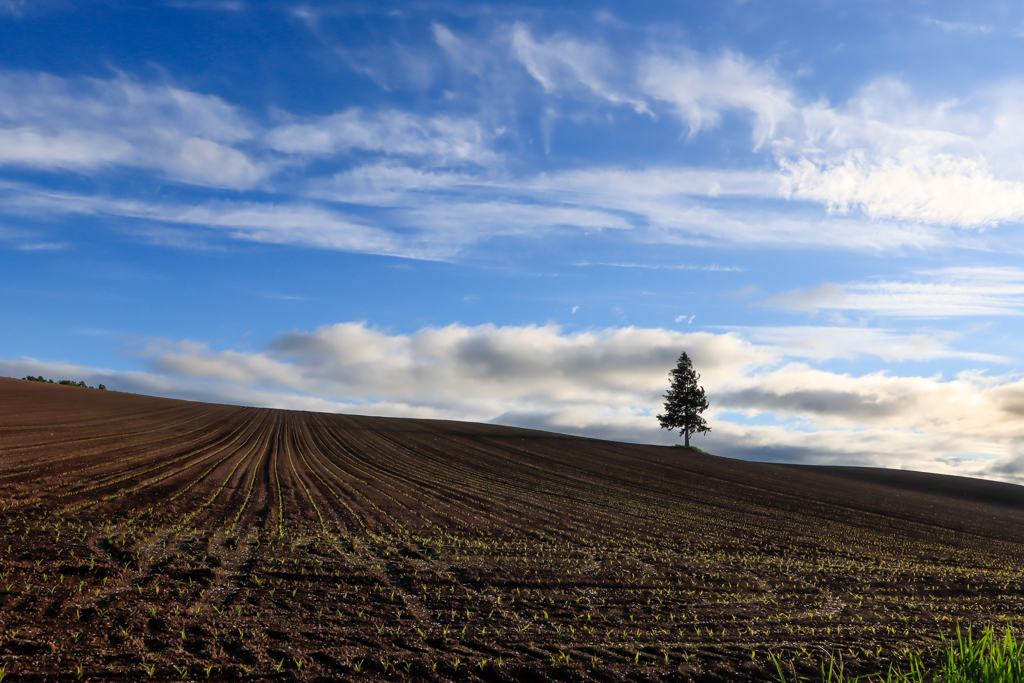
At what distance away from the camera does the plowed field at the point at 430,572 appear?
8.30 metres

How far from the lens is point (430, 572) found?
13258mm

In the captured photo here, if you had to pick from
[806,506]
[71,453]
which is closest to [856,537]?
[806,506]

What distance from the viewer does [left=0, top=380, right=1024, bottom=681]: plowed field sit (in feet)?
27.2

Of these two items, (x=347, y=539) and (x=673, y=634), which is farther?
(x=347, y=539)

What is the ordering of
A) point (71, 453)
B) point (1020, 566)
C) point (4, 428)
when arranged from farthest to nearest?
1. point (4, 428)
2. point (71, 453)
3. point (1020, 566)

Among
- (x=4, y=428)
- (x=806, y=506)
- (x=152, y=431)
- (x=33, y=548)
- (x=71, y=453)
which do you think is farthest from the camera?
(x=152, y=431)

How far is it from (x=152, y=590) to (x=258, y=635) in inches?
130

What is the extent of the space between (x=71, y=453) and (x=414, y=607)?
22847 mm

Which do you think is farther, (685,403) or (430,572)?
(685,403)

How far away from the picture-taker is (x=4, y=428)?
3023cm

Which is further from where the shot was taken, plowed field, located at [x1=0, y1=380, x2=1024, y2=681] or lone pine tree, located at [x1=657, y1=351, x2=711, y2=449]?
lone pine tree, located at [x1=657, y1=351, x2=711, y2=449]

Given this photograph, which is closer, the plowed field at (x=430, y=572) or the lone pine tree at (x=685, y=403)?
the plowed field at (x=430, y=572)

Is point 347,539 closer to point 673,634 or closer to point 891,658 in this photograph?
point 673,634

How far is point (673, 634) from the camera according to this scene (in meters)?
10.3
